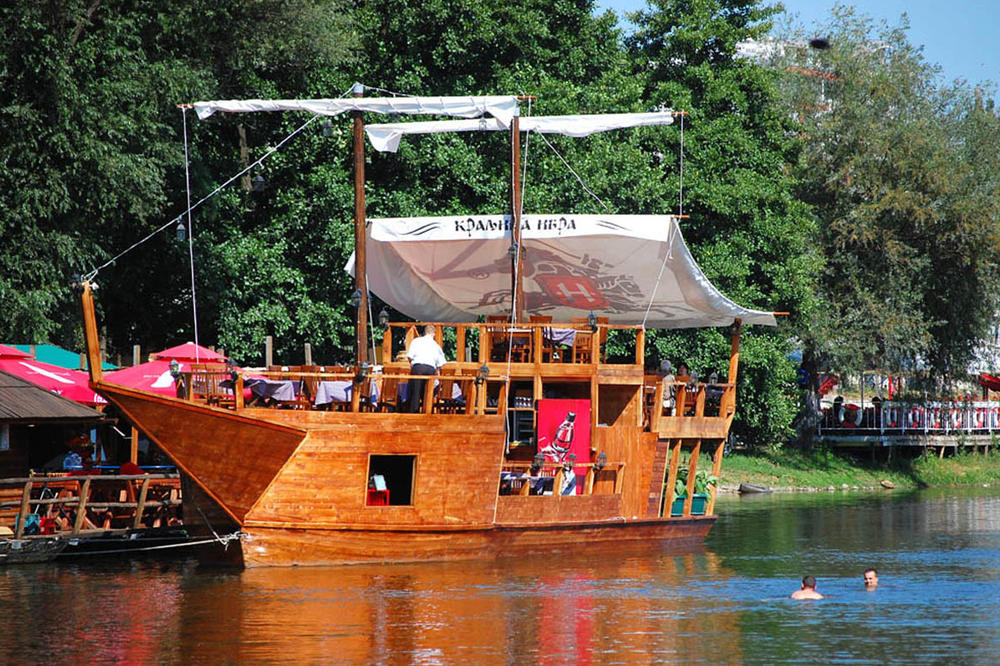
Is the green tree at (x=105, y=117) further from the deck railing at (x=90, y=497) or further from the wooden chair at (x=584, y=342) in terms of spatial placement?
the wooden chair at (x=584, y=342)

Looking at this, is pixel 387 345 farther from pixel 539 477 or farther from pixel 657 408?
pixel 657 408

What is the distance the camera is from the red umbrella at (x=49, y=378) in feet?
85.5

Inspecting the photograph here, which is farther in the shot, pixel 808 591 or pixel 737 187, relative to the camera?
pixel 737 187

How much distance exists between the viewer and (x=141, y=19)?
30.5 metres

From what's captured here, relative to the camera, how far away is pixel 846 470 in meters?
46.3

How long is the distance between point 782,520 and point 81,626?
1919cm

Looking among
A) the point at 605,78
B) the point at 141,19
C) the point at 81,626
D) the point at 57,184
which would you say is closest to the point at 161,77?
the point at 141,19

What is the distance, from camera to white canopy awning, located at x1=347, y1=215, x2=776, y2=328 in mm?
24734

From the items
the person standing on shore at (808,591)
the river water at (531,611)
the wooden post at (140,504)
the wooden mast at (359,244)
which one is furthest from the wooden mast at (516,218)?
the person standing on shore at (808,591)

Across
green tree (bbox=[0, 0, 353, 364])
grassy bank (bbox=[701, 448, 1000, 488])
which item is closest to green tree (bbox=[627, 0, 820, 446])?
grassy bank (bbox=[701, 448, 1000, 488])

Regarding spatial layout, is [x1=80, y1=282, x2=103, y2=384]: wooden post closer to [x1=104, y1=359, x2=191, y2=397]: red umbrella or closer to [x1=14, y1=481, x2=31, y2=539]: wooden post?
[x1=14, y1=481, x2=31, y2=539]: wooden post

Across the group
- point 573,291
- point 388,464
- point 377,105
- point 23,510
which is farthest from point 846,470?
point 23,510

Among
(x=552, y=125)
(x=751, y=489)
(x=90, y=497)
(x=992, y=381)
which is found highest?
(x=552, y=125)

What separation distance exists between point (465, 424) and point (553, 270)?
5.90 m
